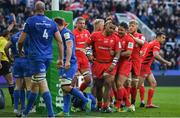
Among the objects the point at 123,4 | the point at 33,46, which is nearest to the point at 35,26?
the point at 33,46

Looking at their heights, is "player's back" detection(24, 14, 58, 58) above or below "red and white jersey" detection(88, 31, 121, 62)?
above

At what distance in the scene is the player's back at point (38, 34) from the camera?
12570 millimetres

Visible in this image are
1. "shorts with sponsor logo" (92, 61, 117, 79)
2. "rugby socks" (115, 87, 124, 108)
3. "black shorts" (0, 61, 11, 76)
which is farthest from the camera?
"black shorts" (0, 61, 11, 76)

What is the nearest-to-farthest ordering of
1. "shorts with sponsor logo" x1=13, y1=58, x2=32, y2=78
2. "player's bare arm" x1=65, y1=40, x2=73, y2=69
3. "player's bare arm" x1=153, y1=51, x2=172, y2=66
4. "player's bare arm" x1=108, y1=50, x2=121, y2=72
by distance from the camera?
1. "player's bare arm" x1=65, y1=40, x2=73, y2=69
2. "shorts with sponsor logo" x1=13, y1=58, x2=32, y2=78
3. "player's bare arm" x1=108, y1=50, x2=121, y2=72
4. "player's bare arm" x1=153, y1=51, x2=172, y2=66

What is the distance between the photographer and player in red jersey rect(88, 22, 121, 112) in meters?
14.9

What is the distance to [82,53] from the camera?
16828 mm

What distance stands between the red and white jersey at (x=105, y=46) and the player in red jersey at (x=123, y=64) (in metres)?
0.53

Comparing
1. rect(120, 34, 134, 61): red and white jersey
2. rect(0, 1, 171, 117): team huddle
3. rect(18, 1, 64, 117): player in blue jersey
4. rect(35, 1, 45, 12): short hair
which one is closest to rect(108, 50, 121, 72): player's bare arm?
rect(0, 1, 171, 117): team huddle

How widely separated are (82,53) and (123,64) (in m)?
1.65

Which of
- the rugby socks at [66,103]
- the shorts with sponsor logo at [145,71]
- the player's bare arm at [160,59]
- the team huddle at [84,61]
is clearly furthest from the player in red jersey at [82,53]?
the rugby socks at [66,103]

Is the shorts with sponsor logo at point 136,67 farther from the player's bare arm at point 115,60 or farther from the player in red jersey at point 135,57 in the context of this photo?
the player's bare arm at point 115,60

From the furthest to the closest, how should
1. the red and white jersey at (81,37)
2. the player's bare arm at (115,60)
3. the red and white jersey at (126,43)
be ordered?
the red and white jersey at (81,37) → the red and white jersey at (126,43) → the player's bare arm at (115,60)

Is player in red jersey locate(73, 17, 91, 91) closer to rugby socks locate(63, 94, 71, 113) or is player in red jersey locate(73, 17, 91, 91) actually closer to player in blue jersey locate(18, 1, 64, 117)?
rugby socks locate(63, 94, 71, 113)

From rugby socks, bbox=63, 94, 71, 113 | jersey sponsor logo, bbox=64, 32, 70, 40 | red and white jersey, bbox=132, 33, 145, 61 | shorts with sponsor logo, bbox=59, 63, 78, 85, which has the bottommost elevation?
rugby socks, bbox=63, 94, 71, 113
